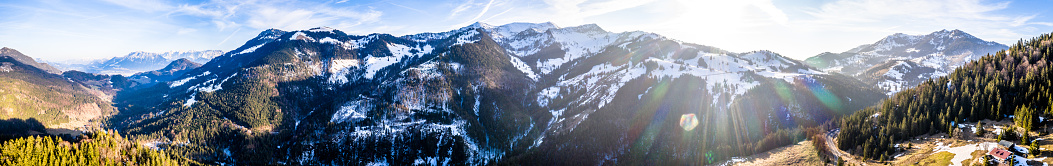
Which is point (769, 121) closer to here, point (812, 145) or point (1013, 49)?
point (812, 145)

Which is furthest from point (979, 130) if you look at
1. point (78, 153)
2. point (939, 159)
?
point (78, 153)

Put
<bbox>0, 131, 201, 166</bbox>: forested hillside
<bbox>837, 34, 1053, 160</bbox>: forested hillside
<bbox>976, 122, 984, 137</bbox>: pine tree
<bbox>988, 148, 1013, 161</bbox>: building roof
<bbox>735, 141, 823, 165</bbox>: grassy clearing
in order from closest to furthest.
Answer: <bbox>988, 148, 1013, 161</bbox>: building roof
<bbox>976, 122, 984, 137</bbox>: pine tree
<bbox>837, 34, 1053, 160</bbox>: forested hillside
<bbox>0, 131, 201, 166</bbox>: forested hillside
<bbox>735, 141, 823, 165</bbox>: grassy clearing

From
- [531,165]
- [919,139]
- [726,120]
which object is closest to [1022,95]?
[919,139]

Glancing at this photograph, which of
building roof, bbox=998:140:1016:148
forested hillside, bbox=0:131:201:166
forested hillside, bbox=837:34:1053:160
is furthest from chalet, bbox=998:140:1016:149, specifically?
forested hillside, bbox=0:131:201:166

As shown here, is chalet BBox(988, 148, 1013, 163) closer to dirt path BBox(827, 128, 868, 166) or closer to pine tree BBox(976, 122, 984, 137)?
pine tree BBox(976, 122, 984, 137)

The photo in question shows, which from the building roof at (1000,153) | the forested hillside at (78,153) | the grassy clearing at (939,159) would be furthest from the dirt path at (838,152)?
the forested hillside at (78,153)

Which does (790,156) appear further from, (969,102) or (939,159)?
(939,159)
